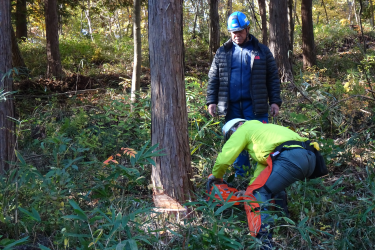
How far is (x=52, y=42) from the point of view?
10625 millimetres

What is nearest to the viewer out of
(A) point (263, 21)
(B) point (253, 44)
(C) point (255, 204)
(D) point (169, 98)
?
(C) point (255, 204)

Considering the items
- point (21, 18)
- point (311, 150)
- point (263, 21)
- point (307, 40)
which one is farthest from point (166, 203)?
point (21, 18)

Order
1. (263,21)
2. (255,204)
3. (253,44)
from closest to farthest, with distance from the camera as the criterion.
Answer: (255,204) → (253,44) → (263,21)

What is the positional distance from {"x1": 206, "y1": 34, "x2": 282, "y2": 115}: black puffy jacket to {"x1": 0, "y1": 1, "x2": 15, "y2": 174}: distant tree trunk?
2.64m

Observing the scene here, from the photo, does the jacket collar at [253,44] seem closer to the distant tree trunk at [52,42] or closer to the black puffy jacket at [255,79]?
the black puffy jacket at [255,79]

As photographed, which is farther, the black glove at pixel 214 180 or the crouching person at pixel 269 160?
the black glove at pixel 214 180

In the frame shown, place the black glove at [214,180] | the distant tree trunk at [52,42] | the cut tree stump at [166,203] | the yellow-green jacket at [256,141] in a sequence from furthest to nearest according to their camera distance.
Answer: the distant tree trunk at [52,42]
the black glove at [214,180]
the cut tree stump at [166,203]
the yellow-green jacket at [256,141]

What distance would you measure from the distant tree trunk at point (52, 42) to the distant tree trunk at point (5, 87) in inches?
241

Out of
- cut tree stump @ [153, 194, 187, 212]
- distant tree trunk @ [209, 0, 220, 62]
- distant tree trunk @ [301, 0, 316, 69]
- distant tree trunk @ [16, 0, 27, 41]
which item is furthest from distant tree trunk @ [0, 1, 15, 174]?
distant tree trunk @ [16, 0, 27, 41]

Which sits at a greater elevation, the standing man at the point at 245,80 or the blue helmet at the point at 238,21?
the blue helmet at the point at 238,21

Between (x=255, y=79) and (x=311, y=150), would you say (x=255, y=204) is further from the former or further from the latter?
(x=255, y=79)

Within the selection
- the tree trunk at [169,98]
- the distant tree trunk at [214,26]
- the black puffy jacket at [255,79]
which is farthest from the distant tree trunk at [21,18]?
the tree trunk at [169,98]

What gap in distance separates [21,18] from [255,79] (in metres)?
12.0

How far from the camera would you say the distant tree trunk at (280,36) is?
8617 millimetres
